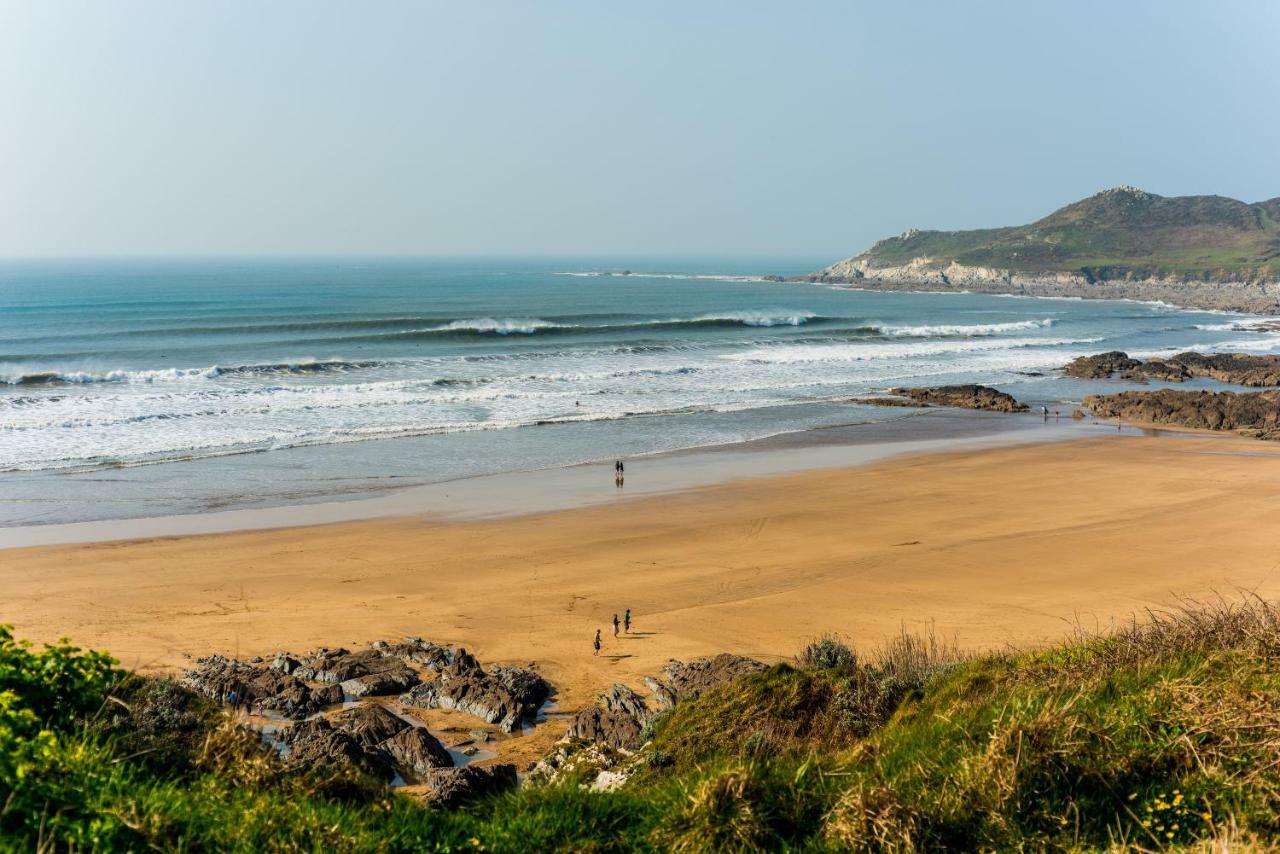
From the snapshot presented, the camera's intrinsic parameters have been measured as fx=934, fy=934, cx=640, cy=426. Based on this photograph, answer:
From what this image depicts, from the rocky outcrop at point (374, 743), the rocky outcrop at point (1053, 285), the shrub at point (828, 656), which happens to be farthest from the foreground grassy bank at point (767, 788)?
the rocky outcrop at point (1053, 285)

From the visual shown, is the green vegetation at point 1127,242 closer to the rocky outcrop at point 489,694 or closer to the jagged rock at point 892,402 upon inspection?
the jagged rock at point 892,402

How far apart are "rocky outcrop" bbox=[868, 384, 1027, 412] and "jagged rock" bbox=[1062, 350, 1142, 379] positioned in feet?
31.8

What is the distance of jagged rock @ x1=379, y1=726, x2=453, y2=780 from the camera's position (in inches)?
374

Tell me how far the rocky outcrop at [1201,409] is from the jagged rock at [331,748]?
33359mm

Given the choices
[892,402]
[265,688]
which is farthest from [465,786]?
[892,402]

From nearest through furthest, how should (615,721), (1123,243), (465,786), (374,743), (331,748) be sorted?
1. (465,786)
2. (331,748)
3. (374,743)
4. (615,721)
5. (1123,243)

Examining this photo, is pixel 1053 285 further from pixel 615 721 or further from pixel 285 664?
pixel 285 664

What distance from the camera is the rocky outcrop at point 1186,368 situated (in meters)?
44.2

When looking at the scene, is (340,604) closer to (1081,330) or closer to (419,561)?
(419,561)

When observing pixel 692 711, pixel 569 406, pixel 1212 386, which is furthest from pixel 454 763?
pixel 1212 386

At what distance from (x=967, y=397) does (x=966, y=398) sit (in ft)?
0.42

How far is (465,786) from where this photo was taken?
24.9 feet

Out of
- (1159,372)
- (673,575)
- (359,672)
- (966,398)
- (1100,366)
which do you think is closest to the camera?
(359,672)

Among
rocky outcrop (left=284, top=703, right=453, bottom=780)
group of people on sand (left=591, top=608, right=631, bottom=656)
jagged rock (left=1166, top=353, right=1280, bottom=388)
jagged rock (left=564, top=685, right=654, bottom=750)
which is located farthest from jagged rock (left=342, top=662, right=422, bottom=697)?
jagged rock (left=1166, top=353, right=1280, bottom=388)
